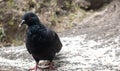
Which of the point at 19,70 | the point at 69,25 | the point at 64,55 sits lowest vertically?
the point at 69,25

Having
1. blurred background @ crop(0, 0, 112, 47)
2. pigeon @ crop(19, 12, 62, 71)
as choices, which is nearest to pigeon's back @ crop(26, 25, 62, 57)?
pigeon @ crop(19, 12, 62, 71)

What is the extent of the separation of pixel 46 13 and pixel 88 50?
4.39 metres

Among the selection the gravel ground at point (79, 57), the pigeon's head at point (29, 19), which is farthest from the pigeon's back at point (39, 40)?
the gravel ground at point (79, 57)

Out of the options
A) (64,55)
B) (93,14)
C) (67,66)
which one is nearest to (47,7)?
(93,14)

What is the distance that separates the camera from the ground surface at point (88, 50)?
7.75 meters

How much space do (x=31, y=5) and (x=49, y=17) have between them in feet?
2.82

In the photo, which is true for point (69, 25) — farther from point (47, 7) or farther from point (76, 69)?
point (76, 69)

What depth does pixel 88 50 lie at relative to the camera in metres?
9.20

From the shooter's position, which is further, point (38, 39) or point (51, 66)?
point (51, 66)

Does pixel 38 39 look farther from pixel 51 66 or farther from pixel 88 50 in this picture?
pixel 88 50

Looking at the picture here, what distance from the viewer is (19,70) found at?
288 inches

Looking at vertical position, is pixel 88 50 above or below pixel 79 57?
below

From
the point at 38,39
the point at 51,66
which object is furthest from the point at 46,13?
the point at 38,39

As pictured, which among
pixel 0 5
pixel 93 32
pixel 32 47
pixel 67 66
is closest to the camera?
pixel 32 47
